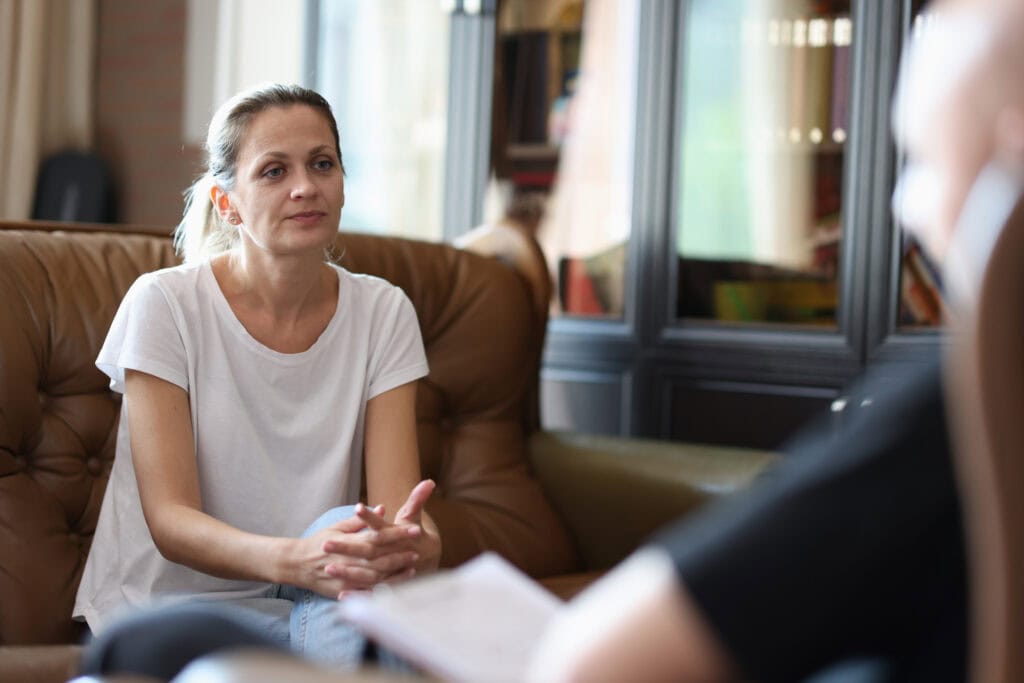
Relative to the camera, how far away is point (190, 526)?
1438 millimetres

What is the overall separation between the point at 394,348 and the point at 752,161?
1.03 meters

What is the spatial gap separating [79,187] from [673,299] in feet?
6.02

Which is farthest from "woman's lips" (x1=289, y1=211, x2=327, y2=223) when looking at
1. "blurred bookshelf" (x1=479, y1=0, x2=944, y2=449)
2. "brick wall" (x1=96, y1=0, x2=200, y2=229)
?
"brick wall" (x1=96, y1=0, x2=200, y2=229)

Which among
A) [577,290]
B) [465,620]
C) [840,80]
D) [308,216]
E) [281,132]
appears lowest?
[465,620]

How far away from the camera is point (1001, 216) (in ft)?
1.87

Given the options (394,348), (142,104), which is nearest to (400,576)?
(394,348)

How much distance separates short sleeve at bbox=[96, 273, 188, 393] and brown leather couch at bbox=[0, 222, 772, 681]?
14 centimetres

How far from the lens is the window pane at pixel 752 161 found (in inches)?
91.8

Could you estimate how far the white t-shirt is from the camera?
1544mm

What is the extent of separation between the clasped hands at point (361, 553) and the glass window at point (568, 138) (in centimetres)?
121

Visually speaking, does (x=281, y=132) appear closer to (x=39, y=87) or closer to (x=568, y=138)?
(x=568, y=138)

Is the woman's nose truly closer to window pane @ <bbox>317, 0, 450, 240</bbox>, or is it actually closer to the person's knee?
the person's knee

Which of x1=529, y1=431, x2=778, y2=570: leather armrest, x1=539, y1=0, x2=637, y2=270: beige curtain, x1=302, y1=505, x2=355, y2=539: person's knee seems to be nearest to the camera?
x1=302, y1=505, x2=355, y2=539: person's knee

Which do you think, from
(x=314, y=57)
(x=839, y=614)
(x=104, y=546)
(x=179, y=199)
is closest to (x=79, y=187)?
(x=179, y=199)
